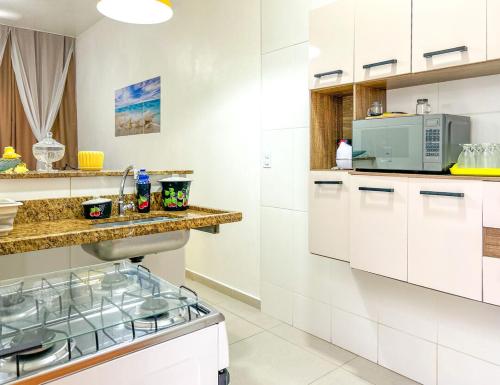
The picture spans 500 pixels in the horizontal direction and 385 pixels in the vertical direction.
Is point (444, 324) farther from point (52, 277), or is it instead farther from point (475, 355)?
point (52, 277)

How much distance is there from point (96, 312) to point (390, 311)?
1792mm

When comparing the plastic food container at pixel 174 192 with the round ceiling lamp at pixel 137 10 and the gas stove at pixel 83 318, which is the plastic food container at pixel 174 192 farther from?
the round ceiling lamp at pixel 137 10

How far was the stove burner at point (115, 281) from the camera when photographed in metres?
1.37

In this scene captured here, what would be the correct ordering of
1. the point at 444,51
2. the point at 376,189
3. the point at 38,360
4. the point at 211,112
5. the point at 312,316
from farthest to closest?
the point at 211,112 < the point at 312,316 < the point at 376,189 < the point at 444,51 < the point at 38,360

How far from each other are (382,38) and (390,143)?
540mm

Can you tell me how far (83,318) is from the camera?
43.4 inches

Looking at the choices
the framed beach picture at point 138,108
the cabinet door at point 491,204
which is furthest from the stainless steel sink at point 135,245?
the framed beach picture at point 138,108

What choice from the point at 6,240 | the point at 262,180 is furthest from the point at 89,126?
the point at 6,240

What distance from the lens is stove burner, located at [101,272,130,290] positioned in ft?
4.50

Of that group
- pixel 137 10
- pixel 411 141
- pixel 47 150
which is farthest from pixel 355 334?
pixel 137 10

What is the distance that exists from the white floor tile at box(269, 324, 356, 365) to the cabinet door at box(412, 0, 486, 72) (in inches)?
69.7

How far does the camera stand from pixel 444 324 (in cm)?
210

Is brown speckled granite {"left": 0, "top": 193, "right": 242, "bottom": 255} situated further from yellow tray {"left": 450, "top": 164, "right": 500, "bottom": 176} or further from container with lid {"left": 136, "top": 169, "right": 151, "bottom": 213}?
yellow tray {"left": 450, "top": 164, "right": 500, "bottom": 176}

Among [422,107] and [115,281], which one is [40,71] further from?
[422,107]
